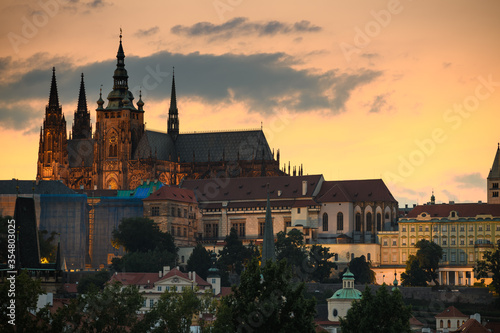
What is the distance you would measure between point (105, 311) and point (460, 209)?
8571cm

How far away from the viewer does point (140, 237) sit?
179 metres

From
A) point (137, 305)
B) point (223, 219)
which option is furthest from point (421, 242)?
point (137, 305)

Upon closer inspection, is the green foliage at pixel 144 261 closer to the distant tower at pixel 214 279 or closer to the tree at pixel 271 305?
the distant tower at pixel 214 279

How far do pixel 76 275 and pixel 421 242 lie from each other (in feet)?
123

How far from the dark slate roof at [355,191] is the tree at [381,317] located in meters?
86.0

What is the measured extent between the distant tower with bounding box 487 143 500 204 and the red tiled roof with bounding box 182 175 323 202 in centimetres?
2016

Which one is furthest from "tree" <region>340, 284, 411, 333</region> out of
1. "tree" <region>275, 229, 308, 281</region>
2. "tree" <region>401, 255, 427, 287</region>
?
"tree" <region>275, 229, 308, 281</region>

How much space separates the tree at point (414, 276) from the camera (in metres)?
171

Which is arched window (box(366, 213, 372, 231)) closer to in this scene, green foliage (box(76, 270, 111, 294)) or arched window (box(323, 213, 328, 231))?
arched window (box(323, 213, 328, 231))

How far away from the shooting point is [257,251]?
588ft

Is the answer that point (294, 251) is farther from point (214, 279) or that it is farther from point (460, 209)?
point (460, 209)

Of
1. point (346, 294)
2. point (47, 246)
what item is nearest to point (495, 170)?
point (346, 294)

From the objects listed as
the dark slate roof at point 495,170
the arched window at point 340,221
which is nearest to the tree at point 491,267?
the dark slate roof at point 495,170

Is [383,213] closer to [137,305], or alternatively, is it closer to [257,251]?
[257,251]
